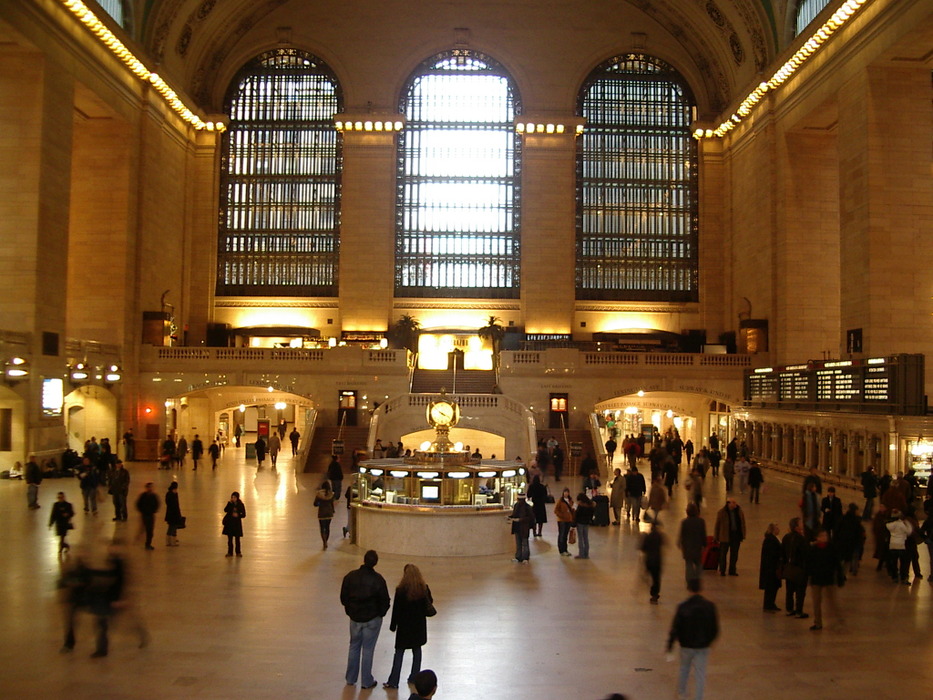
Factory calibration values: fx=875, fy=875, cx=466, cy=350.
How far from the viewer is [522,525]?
1237 centimetres

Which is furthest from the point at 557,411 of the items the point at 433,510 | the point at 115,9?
the point at 115,9

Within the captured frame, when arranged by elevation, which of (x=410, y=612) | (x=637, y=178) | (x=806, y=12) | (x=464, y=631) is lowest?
(x=464, y=631)

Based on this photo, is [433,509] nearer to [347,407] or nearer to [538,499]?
[538,499]

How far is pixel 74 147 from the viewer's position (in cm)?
3164

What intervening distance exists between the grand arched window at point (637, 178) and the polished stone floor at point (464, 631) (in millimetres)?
27862

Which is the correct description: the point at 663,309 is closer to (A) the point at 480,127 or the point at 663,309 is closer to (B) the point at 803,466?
(A) the point at 480,127

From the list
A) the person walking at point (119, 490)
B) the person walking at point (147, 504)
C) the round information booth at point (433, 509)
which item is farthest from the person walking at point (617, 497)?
the person walking at point (119, 490)

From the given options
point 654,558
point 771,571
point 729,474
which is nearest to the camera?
point 771,571

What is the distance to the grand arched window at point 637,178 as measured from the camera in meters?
40.4

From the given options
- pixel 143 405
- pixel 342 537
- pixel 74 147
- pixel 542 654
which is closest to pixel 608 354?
pixel 143 405

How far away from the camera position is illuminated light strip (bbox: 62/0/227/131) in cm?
2648

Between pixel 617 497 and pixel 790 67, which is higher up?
pixel 790 67

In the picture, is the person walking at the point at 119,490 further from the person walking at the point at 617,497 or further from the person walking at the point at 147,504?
the person walking at the point at 617,497

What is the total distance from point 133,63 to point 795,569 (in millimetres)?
29056
